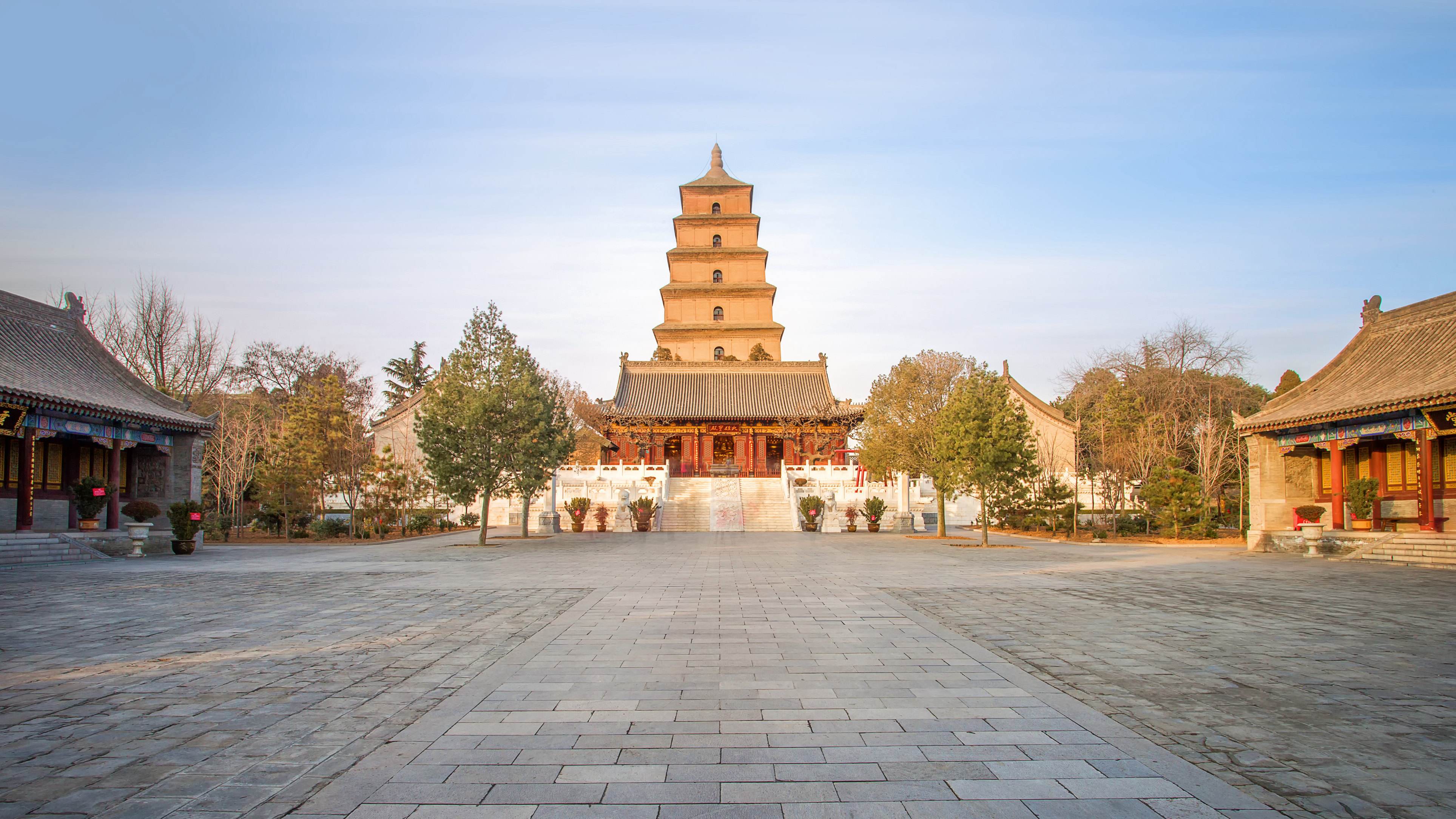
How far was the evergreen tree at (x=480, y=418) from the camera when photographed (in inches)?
800

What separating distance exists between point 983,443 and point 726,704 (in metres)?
16.1

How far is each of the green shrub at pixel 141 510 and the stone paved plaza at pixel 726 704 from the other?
29.4ft

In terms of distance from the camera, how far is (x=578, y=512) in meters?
27.4

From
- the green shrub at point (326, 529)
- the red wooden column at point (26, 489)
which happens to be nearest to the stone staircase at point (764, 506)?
the green shrub at point (326, 529)

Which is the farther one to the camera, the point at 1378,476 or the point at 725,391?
the point at 725,391

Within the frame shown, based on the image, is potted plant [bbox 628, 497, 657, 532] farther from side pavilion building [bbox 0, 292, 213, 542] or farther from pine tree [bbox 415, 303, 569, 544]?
side pavilion building [bbox 0, 292, 213, 542]

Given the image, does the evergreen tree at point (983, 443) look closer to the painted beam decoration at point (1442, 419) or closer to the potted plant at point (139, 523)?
the painted beam decoration at point (1442, 419)

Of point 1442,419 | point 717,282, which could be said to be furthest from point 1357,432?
point 717,282

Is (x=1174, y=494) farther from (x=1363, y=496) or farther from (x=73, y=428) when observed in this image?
(x=73, y=428)

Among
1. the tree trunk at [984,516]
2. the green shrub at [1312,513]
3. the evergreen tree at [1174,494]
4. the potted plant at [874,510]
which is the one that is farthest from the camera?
the potted plant at [874,510]

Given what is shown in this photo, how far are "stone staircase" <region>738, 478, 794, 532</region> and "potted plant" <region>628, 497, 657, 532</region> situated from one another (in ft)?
11.2

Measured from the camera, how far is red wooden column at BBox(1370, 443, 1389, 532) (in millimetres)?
18812

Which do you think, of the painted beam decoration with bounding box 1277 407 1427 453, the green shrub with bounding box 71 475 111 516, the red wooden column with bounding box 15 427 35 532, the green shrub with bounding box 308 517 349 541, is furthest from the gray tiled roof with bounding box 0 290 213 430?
the painted beam decoration with bounding box 1277 407 1427 453

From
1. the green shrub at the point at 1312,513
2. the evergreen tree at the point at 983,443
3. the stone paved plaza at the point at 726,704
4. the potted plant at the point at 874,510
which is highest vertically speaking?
the evergreen tree at the point at 983,443
